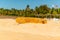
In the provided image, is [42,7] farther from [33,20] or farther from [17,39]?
[17,39]

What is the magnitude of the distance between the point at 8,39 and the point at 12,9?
34.4 m

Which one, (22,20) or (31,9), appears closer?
(22,20)

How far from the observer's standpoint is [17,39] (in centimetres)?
680

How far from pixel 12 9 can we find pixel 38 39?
34443mm

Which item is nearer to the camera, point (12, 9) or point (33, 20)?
point (33, 20)

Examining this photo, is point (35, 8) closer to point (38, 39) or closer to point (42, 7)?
point (42, 7)

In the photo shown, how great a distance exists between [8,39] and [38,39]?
1.19 meters

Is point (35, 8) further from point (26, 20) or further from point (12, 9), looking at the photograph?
point (26, 20)

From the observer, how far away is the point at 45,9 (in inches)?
1549

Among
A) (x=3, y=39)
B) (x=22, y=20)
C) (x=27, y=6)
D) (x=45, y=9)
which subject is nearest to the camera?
(x=3, y=39)

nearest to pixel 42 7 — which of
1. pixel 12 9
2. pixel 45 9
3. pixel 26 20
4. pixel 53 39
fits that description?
pixel 45 9

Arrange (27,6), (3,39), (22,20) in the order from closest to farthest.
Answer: (3,39)
(22,20)
(27,6)

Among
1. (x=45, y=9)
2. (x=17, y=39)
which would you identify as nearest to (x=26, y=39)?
(x=17, y=39)

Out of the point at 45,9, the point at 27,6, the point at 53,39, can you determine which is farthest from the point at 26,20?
the point at 27,6
